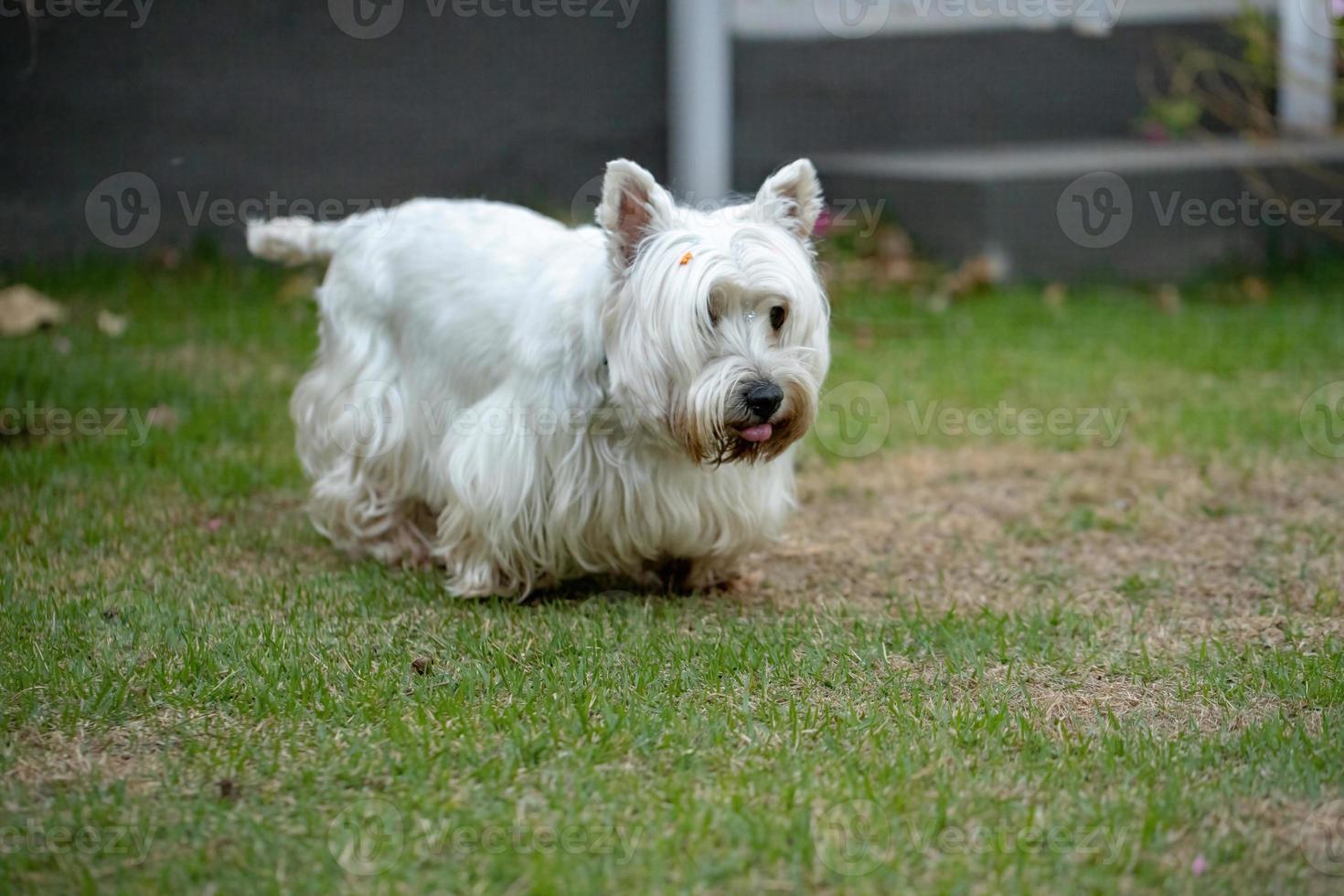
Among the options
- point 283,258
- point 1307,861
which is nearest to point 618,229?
point 283,258

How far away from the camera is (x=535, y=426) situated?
434 centimetres

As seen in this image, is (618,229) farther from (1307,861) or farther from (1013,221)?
(1013,221)

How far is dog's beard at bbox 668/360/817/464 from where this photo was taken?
3.95 meters

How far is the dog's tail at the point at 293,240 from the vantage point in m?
5.26

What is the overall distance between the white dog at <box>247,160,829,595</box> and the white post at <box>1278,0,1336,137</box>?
23.4 ft

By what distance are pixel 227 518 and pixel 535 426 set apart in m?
1.58
